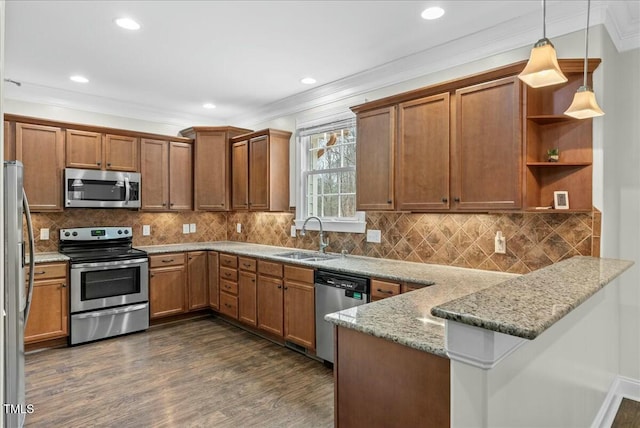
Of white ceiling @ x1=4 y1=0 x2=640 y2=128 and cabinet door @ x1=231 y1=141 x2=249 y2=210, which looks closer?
white ceiling @ x1=4 y1=0 x2=640 y2=128

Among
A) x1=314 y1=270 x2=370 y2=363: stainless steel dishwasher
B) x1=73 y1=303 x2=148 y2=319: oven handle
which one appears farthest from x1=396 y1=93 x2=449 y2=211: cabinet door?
x1=73 y1=303 x2=148 y2=319: oven handle

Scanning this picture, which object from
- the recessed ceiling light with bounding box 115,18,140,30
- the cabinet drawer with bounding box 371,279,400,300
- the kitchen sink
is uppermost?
the recessed ceiling light with bounding box 115,18,140,30

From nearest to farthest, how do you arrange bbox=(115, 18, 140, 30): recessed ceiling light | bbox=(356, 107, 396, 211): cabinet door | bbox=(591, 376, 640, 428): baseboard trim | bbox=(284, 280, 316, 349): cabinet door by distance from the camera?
bbox=(591, 376, 640, 428): baseboard trim, bbox=(115, 18, 140, 30): recessed ceiling light, bbox=(356, 107, 396, 211): cabinet door, bbox=(284, 280, 316, 349): cabinet door

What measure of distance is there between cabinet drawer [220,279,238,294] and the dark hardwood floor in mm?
548

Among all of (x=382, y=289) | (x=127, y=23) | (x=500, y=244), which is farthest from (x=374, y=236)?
(x=127, y=23)

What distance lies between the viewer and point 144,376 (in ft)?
10.4

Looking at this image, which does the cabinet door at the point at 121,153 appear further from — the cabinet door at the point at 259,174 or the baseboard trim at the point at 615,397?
the baseboard trim at the point at 615,397

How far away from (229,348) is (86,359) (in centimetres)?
128

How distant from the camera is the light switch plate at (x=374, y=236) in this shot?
369cm

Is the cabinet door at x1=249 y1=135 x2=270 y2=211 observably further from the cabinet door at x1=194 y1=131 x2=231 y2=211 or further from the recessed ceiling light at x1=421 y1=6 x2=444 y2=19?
the recessed ceiling light at x1=421 y1=6 x2=444 y2=19

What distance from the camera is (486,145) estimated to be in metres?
2.67

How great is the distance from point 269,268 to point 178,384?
4.39 feet

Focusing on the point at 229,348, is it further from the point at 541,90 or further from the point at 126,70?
the point at 541,90

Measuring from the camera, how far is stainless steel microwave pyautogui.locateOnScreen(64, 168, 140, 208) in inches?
163
